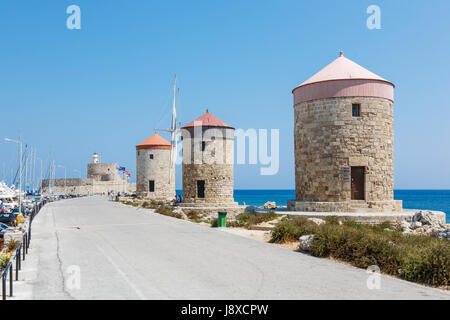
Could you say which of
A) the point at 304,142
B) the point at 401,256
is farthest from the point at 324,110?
the point at 401,256

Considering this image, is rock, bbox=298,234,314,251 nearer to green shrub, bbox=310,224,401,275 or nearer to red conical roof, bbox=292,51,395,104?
green shrub, bbox=310,224,401,275

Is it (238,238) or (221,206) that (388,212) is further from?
(221,206)

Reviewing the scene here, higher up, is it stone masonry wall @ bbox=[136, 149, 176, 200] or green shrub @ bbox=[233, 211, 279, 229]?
stone masonry wall @ bbox=[136, 149, 176, 200]

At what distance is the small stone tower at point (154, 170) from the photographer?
44125 mm

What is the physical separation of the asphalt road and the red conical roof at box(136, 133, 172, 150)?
30.8 m

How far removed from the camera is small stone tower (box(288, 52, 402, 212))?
19.4 m

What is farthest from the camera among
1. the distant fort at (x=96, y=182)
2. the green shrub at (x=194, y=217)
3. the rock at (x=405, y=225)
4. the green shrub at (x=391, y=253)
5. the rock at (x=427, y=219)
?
the distant fort at (x=96, y=182)

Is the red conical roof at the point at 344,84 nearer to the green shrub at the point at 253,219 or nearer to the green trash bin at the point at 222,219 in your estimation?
the green shrub at the point at 253,219

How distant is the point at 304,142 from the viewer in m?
20.8

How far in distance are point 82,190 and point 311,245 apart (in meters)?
71.9

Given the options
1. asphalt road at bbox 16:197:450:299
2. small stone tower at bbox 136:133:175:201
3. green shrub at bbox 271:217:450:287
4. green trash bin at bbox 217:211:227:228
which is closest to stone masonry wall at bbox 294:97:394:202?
green trash bin at bbox 217:211:227:228

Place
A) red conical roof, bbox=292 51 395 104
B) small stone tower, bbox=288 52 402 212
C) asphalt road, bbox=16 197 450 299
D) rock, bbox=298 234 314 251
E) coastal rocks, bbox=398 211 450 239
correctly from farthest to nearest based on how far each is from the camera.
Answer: red conical roof, bbox=292 51 395 104, small stone tower, bbox=288 52 402 212, coastal rocks, bbox=398 211 450 239, rock, bbox=298 234 314 251, asphalt road, bbox=16 197 450 299

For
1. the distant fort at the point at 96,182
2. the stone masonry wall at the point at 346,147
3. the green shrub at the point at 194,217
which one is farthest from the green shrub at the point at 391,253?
the distant fort at the point at 96,182

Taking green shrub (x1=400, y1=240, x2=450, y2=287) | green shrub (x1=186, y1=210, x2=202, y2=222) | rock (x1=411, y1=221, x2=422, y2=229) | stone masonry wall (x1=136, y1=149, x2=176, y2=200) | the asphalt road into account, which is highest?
stone masonry wall (x1=136, y1=149, x2=176, y2=200)
